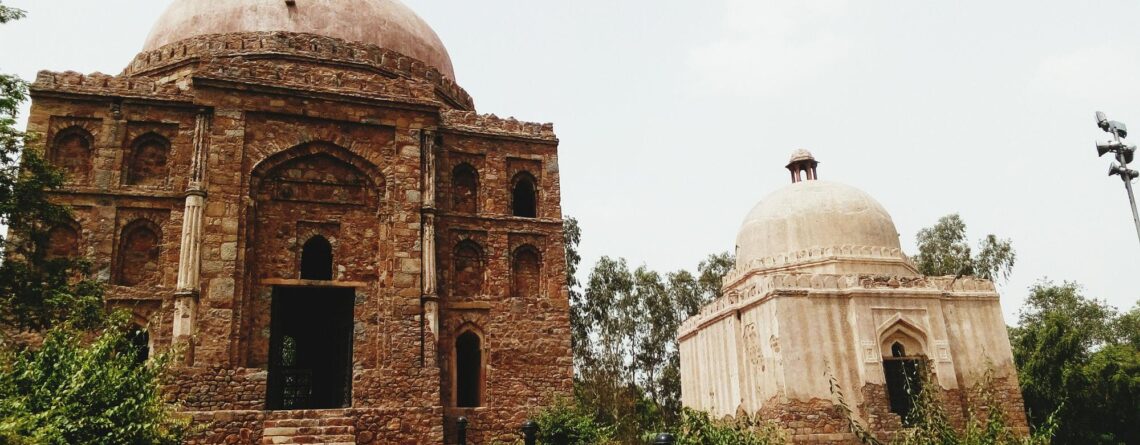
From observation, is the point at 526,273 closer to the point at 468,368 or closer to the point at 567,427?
the point at 468,368

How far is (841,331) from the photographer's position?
54.4ft

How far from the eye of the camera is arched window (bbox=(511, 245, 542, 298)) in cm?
1630

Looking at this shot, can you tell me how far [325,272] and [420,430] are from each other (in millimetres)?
4211

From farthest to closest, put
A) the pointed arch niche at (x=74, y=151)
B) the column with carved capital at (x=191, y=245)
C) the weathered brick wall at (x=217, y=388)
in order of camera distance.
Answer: the pointed arch niche at (x=74, y=151) < the column with carved capital at (x=191, y=245) < the weathered brick wall at (x=217, y=388)

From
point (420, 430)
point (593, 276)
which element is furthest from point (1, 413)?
point (593, 276)

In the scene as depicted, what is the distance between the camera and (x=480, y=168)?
16734 millimetres

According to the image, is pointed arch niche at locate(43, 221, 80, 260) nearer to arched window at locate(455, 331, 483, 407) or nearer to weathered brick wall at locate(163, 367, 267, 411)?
weathered brick wall at locate(163, 367, 267, 411)

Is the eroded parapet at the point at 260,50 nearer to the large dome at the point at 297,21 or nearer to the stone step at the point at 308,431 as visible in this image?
the large dome at the point at 297,21

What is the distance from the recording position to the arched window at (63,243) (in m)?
13.7

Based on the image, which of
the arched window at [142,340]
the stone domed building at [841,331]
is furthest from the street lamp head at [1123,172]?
the arched window at [142,340]

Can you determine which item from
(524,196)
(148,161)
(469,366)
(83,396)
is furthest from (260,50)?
(83,396)

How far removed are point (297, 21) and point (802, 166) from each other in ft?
47.1

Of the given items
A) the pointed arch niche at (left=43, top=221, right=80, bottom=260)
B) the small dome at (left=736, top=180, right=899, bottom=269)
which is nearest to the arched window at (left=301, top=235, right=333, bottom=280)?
the pointed arch niche at (left=43, top=221, right=80, bottom=260)

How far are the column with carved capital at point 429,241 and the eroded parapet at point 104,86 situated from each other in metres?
4.70
